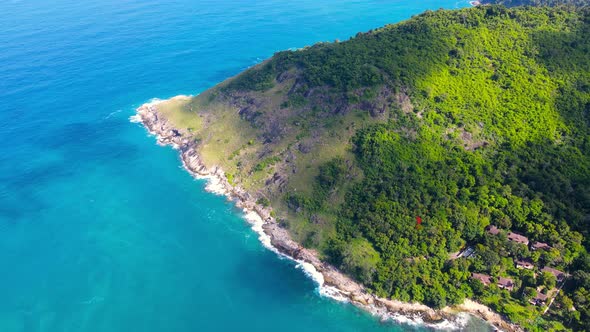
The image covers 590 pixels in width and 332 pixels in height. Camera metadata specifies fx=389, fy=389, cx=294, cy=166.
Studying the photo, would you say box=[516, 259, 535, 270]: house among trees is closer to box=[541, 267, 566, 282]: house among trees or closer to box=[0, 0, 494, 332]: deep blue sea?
box=[541, 267, 566, 282]: house among trees

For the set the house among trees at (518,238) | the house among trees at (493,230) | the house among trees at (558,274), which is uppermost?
the house among trees at (493,230)

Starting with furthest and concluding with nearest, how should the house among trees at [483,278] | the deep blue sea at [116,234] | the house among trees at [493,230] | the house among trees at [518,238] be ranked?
1. the house among trees at [493,230]
2. the house among trees at [518,238]
3. the house among trees at [483,278]
4. the deep blue sea at [116,234]

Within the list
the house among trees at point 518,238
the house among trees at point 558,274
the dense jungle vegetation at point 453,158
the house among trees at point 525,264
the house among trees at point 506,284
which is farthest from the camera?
the house among trees at point 518,238

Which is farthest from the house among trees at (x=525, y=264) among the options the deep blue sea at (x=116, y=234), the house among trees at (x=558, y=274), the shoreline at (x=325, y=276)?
the deep blue sea at (x=116, y=234)

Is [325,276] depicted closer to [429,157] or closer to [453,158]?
[429,157]

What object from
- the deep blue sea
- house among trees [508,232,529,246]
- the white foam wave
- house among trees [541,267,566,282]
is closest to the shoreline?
the white foam wave

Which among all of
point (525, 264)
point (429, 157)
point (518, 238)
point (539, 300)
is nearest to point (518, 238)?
point (518, 238)

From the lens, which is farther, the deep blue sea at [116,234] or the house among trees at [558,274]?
the house among trees at [558,274]

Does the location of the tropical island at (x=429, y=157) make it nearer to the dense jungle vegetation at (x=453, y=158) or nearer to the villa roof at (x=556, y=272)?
the dense jungle vegetation at (x=453, y=158)
